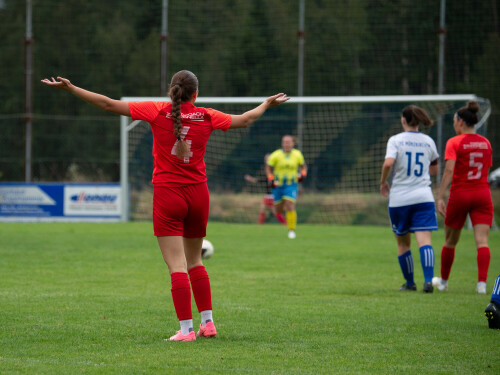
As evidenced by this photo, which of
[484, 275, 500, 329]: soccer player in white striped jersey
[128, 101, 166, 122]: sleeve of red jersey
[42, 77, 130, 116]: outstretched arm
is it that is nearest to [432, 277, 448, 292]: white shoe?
[484, 275, 500, 329]: soccer player in white striped jersey

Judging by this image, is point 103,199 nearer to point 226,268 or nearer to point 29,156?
point 29,156

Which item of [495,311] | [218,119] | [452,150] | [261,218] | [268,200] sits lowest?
[261,218]

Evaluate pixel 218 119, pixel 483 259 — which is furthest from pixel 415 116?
pixel 218 119

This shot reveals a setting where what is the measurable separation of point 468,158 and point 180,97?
12.7 ft

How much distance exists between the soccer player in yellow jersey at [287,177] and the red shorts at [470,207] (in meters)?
7.79

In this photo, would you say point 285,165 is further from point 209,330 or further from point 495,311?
point 209,330

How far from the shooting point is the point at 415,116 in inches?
321

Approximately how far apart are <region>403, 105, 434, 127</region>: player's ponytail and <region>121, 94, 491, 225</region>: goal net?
11791 mm

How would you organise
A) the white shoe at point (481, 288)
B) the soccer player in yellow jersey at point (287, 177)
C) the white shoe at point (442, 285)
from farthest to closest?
1. the soccer player in yellow jersey at point (287, 177)
2. the white shoe at point (442, 285)
3. the white shoe at point (481, 288)

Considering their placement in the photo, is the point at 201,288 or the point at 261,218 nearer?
the point at 201,288

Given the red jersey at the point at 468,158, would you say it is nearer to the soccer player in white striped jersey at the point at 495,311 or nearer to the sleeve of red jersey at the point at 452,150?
the sleeve of red jersey at the point at 452,150

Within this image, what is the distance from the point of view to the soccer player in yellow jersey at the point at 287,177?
52.1 feet

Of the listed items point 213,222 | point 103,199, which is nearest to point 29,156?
point 103,199

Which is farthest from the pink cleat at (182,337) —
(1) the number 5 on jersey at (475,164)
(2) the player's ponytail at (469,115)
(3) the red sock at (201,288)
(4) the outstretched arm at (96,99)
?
(2) the player's ponytail at (469,115)
